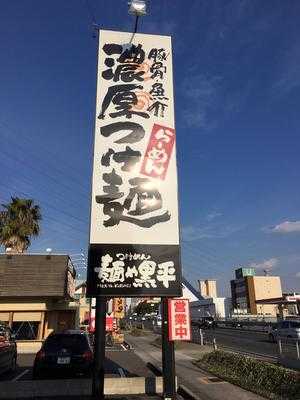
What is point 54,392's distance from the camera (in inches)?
443

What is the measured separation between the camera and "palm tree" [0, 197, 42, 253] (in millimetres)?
34875

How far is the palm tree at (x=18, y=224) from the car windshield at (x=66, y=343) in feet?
73.9

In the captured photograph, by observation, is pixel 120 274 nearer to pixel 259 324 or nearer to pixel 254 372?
pixel 254 372

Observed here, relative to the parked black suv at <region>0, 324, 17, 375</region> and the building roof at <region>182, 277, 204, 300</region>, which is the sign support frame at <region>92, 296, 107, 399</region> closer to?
the parked black suv at <region>0, 324, 17, 375</region>

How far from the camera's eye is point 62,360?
12.7 metres

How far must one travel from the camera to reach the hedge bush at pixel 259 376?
10.5 metres

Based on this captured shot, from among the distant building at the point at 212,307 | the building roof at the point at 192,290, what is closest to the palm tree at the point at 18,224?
the distant building at the point at 212,307

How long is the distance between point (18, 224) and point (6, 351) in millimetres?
21570

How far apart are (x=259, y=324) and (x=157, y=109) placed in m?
50.7

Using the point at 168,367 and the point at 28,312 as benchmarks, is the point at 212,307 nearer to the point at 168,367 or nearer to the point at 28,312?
the point at 28,312

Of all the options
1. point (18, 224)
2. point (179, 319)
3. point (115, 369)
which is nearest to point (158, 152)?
point (179, 319)

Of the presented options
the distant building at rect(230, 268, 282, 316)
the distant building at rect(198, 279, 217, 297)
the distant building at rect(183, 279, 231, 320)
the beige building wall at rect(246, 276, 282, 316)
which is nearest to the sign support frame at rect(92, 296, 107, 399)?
the distant building at rect(183, 279, 231, 320)

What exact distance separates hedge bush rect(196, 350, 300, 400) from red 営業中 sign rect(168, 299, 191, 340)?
2531mm

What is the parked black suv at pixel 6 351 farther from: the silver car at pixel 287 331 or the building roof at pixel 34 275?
the silver car at pixel 287 331
